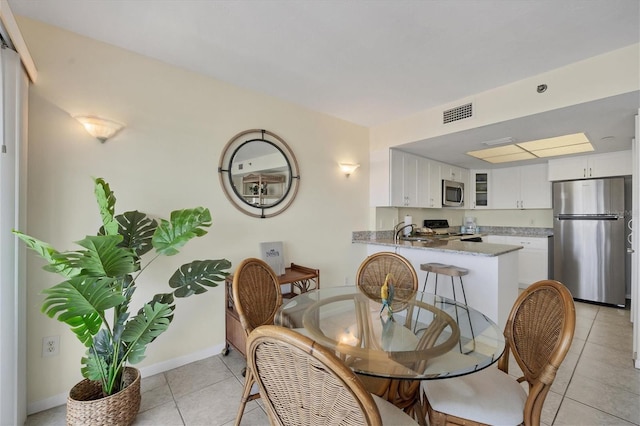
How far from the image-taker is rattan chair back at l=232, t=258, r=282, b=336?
1.65m

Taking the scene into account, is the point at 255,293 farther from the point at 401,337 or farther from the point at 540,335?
the point at 540,335

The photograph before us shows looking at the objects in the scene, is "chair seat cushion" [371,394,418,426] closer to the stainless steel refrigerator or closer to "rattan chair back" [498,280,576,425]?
"rattan chair back" [498,280,576,425]

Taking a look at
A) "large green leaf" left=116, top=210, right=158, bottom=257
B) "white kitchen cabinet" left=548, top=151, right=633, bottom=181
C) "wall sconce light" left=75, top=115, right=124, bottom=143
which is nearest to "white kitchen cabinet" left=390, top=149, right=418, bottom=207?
"white kitchen cabinet" left=548, top=151, right=633, bottom=181

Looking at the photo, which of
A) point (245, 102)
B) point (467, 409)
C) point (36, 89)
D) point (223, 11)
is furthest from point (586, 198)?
point (36, 89)

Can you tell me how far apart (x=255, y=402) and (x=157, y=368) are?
0.93 m

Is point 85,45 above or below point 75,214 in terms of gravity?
above

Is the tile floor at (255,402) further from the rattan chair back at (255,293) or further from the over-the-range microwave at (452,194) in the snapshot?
the over-the-range microwave at (452,194)

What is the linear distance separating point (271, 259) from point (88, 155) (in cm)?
164

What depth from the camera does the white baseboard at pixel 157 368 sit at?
1.81m

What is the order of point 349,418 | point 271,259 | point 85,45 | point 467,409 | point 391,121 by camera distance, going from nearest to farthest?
point 349,418, point 467,409, point 85,45, point 271,259, point 391,121

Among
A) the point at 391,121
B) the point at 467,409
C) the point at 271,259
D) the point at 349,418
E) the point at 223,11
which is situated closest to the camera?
the point at 349,418

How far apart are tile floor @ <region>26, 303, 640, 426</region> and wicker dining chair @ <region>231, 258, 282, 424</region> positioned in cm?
28

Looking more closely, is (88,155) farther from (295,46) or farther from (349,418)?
(349,418)

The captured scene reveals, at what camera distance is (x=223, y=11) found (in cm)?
173
